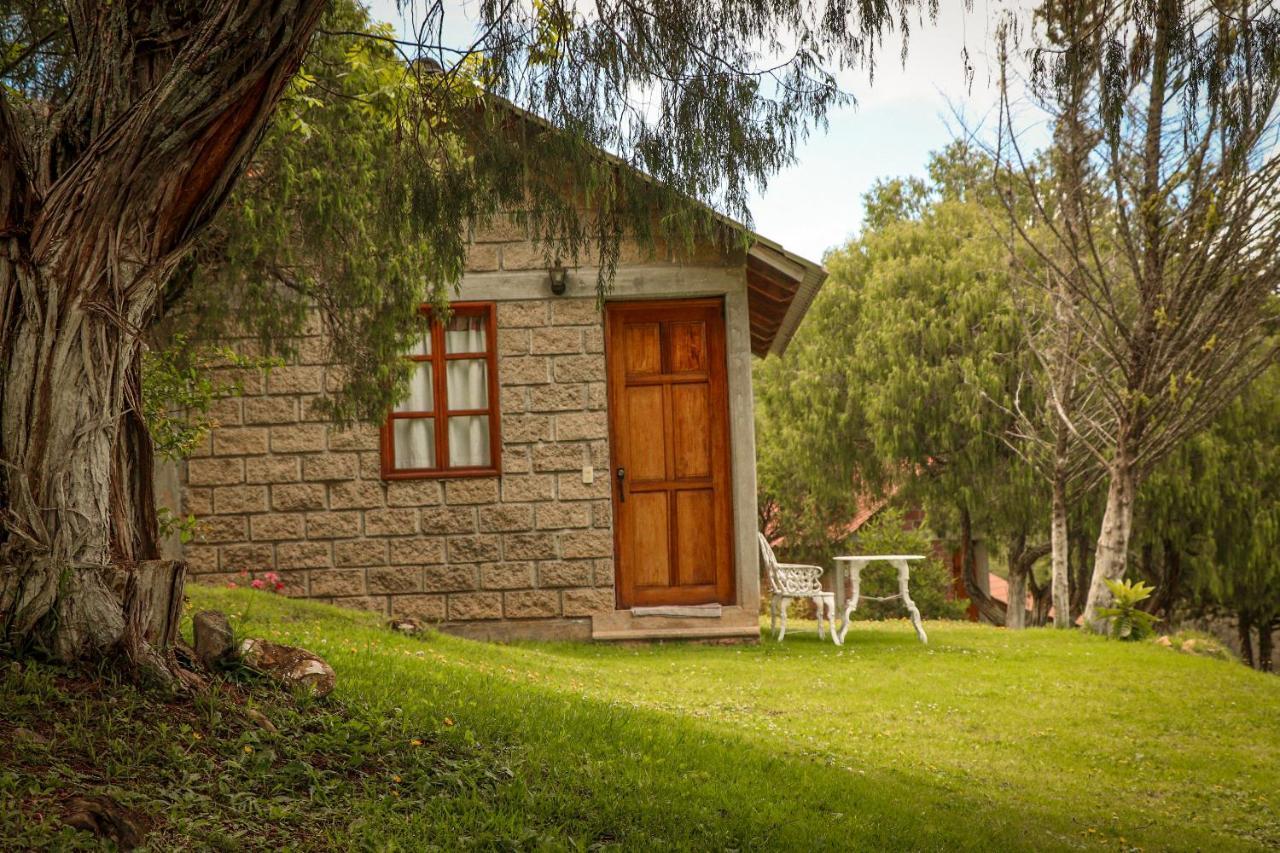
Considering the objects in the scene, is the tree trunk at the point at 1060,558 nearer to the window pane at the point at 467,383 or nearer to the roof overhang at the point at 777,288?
the roof overhang at the point at 777,288

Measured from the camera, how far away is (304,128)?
609 centimetres

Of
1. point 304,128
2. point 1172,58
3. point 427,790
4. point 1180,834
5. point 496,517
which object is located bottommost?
point 1180,834

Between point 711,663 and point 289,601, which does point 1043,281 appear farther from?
point 289,601

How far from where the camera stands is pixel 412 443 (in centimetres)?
1045

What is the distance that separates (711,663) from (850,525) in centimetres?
1666

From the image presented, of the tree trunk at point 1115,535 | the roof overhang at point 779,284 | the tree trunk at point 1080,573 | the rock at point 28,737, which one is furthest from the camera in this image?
the tree trunk at point 1080,573

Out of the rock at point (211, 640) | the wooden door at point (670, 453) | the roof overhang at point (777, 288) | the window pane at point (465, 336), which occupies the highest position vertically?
the roof overhang at point (777, 288)

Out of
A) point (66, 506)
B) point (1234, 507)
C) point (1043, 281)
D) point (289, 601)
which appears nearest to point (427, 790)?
point (66, 506)

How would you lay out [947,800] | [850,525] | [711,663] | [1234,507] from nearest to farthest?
[947,800] → [711,663] → [1234,507] → [850,525]

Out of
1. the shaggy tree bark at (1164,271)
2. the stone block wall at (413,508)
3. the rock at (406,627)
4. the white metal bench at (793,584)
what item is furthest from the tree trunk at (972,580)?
the rock at (406,627)

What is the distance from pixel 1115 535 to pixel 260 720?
10.1 metres

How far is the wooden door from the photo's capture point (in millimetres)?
10531

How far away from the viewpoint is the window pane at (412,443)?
10.4 meters

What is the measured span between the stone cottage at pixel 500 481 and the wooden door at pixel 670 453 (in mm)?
29
